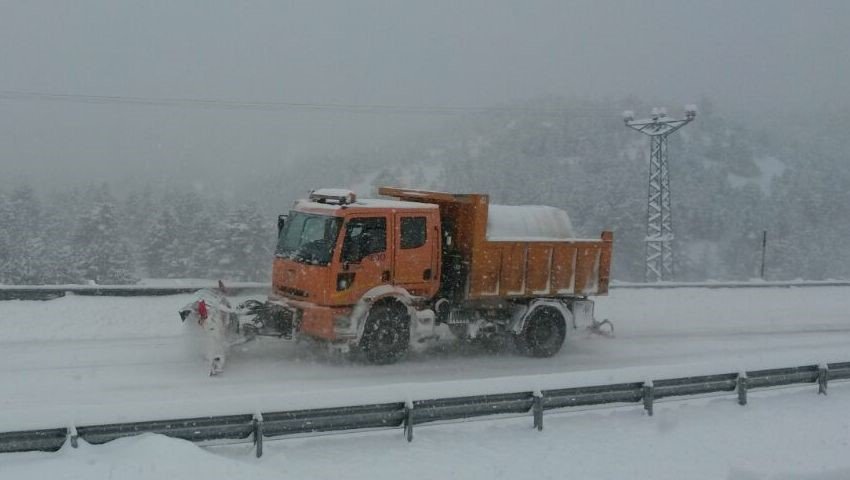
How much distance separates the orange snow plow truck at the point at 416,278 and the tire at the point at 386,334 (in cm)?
2

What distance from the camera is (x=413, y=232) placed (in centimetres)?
1297

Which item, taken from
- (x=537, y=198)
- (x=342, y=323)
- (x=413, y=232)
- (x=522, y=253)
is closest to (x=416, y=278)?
(x=413, y=232)

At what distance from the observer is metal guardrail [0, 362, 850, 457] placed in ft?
25.8

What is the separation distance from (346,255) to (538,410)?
13.6 ft

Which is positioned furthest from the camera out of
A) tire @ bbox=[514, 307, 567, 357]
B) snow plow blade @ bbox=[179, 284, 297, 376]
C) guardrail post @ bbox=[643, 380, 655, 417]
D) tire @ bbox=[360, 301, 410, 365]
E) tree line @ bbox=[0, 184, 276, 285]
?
tree line @ bbox=[0, 184, 276, 285]

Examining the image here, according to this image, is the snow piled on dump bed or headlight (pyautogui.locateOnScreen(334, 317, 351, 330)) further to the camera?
the snow piled on dump bed

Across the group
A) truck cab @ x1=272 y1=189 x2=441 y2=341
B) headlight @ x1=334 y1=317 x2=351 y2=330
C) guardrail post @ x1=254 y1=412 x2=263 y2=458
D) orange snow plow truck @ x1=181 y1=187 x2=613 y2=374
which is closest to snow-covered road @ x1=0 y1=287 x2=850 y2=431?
guardrail post @ x1=254 y1=412 x2=263 y2=458

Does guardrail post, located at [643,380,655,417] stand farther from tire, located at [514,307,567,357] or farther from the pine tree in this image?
the pine tree

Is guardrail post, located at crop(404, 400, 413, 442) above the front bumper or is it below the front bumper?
below

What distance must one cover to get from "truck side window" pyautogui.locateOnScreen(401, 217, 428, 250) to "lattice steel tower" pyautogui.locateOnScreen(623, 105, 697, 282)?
2202 cm

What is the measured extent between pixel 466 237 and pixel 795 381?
550cm

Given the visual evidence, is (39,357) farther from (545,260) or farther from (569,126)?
(569,126)

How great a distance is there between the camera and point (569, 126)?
505 ft

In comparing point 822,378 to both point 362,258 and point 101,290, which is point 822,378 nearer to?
point 362,258
